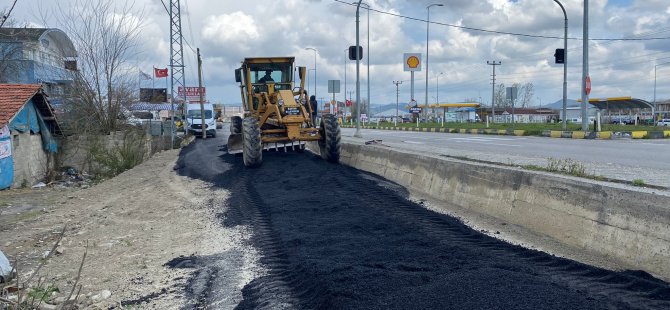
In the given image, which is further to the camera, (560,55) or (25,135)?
(560,55)

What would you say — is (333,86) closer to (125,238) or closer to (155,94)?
(155,94)

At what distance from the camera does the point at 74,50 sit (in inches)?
978

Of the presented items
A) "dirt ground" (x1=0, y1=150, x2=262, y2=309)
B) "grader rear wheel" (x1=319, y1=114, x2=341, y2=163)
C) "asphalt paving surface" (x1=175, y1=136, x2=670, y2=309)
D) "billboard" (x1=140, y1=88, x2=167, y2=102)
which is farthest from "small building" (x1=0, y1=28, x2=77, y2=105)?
"asphalt paving surface" (x1=175, y1=136, x2=670, y2=309)

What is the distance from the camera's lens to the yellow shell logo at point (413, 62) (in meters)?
46.3

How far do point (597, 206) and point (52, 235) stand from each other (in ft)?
26.9

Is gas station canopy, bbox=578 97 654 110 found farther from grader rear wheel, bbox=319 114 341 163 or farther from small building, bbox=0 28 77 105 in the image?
small building, bbox=0 28 77 105

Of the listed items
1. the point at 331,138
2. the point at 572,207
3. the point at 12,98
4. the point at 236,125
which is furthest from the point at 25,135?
the point at 572,207

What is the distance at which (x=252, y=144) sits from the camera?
47.8 feet

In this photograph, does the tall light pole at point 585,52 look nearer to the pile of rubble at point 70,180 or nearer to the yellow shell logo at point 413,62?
the pile of rubble at point 70,180

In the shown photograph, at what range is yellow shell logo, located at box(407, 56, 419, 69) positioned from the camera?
152 feet

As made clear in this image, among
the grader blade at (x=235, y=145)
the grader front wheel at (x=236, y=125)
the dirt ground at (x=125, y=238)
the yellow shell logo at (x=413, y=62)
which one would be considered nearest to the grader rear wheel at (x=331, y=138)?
the grader blade at (x=235, y=145)

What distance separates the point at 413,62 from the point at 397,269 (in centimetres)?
4226

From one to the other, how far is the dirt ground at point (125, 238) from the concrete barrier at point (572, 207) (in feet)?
11.8

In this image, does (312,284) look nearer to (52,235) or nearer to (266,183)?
(52,235)
